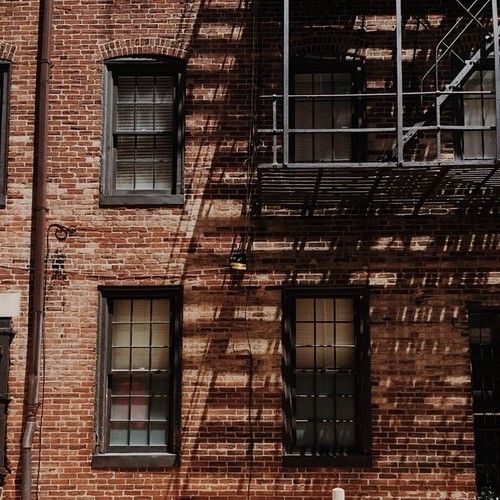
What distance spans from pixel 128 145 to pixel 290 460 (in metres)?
4.90

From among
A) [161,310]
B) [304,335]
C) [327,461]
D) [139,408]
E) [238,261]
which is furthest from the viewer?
[161,310]

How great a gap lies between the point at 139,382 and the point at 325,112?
459 centimetres

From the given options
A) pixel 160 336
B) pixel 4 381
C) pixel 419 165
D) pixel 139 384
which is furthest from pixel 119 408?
pixel 419 165

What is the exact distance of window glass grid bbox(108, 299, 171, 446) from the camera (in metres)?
10.5

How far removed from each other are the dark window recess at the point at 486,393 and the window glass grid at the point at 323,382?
1.66 meters

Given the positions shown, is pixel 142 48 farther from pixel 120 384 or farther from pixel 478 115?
pixel 478 115

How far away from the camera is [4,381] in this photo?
1035 centimetres

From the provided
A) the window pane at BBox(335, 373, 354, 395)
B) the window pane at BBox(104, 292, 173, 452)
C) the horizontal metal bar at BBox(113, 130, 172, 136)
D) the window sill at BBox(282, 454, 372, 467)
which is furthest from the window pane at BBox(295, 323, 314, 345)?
the horizontal metal bar at BBox(113, 130, 172, 136)

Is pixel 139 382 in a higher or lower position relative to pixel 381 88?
lower

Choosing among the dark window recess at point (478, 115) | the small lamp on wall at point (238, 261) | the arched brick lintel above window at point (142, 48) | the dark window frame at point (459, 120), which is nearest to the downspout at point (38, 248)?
the arched brick lintel above window at point (142, 48)

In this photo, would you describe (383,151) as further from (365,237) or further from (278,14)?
(278,14)

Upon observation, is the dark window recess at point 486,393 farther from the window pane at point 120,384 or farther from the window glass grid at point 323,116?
the window pane at point 120,384

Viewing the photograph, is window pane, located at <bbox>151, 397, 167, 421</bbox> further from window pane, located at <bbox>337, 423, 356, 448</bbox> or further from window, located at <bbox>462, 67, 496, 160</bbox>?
window, located at <bbox>462, 67, 496, 160</bbox>

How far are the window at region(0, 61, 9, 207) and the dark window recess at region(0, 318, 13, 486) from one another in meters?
1.74
